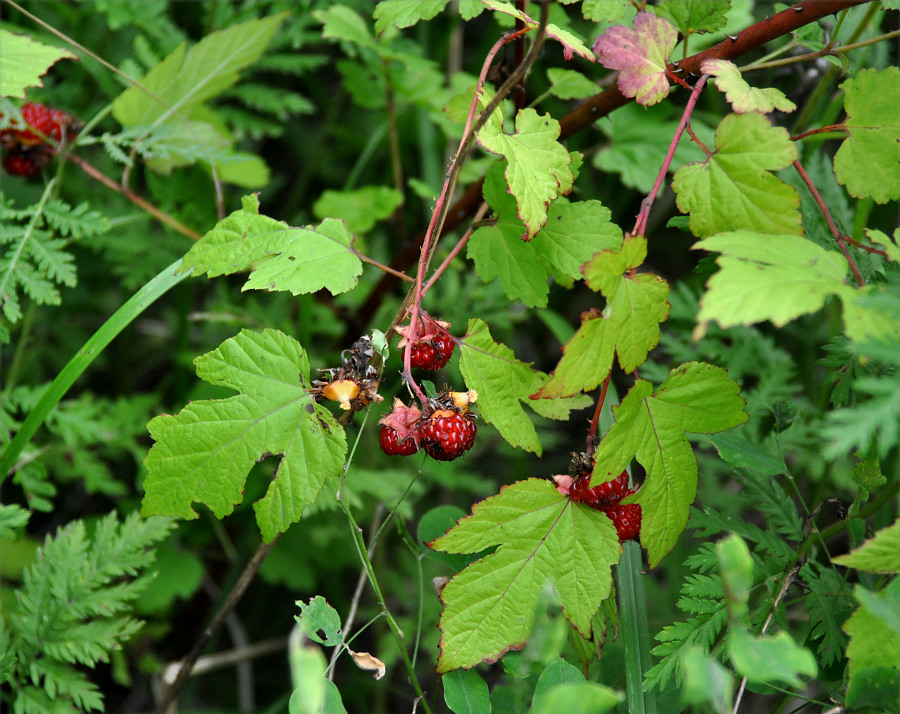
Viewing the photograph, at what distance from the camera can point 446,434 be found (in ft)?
2.70

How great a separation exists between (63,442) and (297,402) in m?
0.97

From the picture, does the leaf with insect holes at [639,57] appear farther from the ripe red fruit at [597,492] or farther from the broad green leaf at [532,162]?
the ripe red fruit at [597,492]

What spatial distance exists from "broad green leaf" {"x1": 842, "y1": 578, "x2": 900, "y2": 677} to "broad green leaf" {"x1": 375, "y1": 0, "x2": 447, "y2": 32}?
39.0 inches

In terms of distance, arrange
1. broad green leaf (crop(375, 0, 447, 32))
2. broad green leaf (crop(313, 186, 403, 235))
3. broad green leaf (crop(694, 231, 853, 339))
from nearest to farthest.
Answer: broad green leaf (crop(694, 231, 853, 339)) → broad green leaf (crop(375, 0, 447, 32)) → broad green leaf (crop(313, 186, 403, 235))

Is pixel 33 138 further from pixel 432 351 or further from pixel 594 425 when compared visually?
pixel 594 425

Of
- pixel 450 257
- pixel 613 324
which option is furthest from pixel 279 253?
pixel 613 324

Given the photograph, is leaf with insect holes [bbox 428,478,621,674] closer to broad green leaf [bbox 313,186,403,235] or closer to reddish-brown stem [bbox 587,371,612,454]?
reddish-brown stem [bbox 587,371,612,454]

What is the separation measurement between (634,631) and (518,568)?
236 mm

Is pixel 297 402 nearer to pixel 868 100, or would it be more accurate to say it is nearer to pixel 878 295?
pixel 878 295

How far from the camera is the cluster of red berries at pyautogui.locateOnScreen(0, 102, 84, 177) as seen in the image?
1.31m

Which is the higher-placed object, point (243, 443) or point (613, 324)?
point (613, 324)

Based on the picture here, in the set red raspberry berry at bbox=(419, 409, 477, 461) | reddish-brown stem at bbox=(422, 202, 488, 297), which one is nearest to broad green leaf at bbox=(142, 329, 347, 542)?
red raspberry berry at bbox=(419, 409, 477, 461)

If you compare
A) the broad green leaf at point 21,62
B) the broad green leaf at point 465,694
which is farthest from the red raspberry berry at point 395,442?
the broad green leaf at point 21,62

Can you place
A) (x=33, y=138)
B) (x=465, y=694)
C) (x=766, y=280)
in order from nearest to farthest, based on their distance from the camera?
(x=766, y=280), (x=465, y=694), (x=33, y=138)
